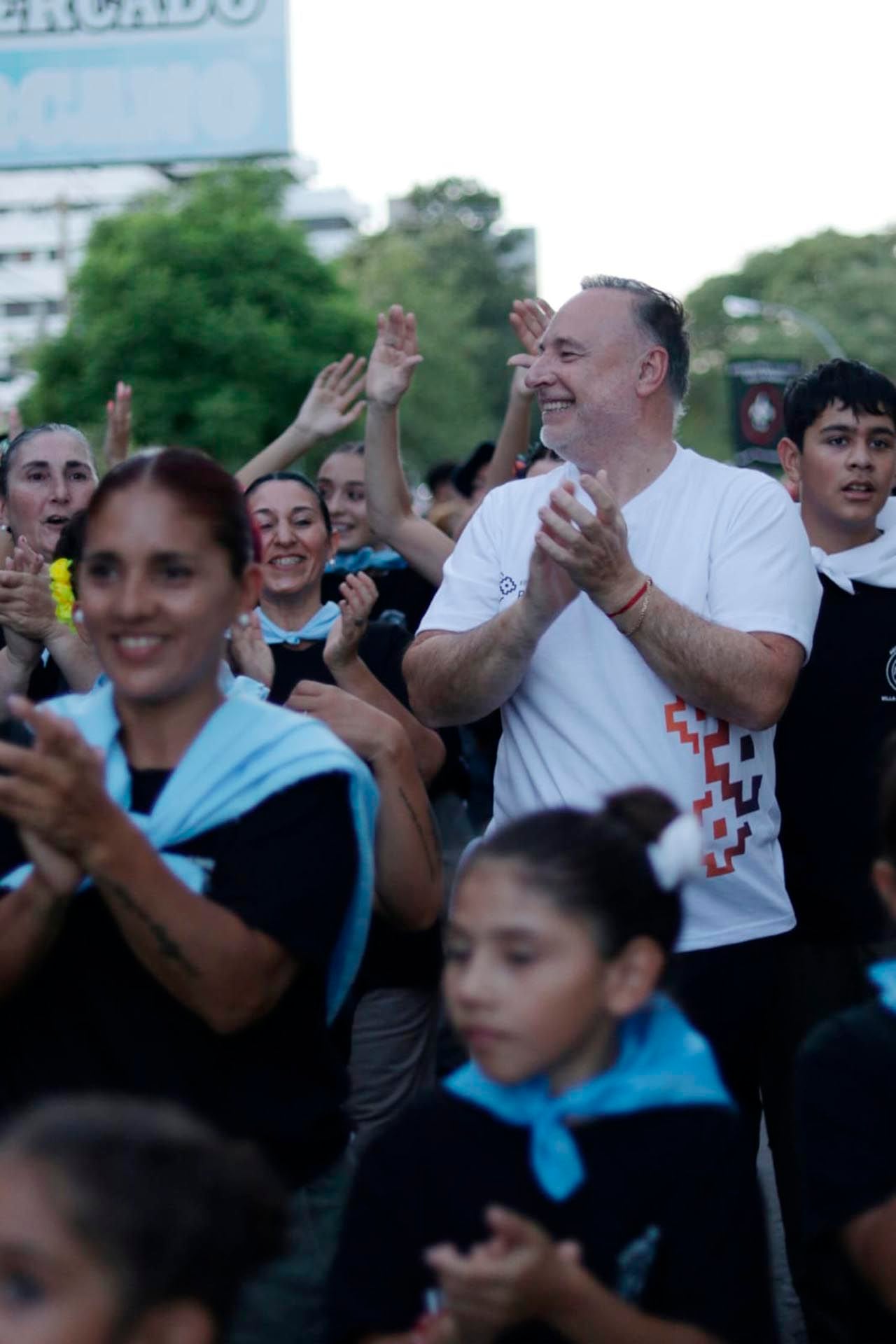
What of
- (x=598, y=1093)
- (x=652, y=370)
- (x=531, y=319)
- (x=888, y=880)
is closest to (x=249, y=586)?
(x=598, y=1093)

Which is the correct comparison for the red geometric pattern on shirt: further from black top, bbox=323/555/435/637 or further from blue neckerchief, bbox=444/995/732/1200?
A: black top, bbox=323/555/435/637

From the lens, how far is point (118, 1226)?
1.88 m

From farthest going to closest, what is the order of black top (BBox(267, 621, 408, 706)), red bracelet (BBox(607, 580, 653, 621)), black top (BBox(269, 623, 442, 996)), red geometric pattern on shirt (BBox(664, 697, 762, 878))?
black top (BBox(267, 621, 408, 706)), black top (BBox(269, 623, 442, 996)), red geometric pattern on shirt (BBox(664, 697, 762, 878)), red bracelet (BBox(607, 580, 653, 621))

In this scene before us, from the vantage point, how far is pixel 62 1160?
192 centimetres

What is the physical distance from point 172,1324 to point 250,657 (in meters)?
3.11

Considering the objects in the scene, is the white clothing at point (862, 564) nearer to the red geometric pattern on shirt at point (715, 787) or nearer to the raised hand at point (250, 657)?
the red geometric pattern on shirt at point (715, 787)

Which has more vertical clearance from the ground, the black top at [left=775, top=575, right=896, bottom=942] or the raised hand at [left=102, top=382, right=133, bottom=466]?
the raised hand at [left=102, top=382, right=133, bottom=466]

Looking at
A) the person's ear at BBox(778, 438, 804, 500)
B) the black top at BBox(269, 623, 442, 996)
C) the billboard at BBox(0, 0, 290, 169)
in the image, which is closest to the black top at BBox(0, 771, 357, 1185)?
the black top at BBox(269, 623, 442, 996)

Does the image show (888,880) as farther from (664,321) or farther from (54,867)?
(664,321)

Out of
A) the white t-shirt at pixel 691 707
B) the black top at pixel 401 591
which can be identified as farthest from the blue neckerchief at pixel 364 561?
the white t-shirt at pixel 691 707

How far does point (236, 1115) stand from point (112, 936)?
0.31 metres

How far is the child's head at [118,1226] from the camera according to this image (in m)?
1.88

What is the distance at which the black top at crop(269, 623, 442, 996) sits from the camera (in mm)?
4488

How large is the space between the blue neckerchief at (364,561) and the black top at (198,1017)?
4.02m
